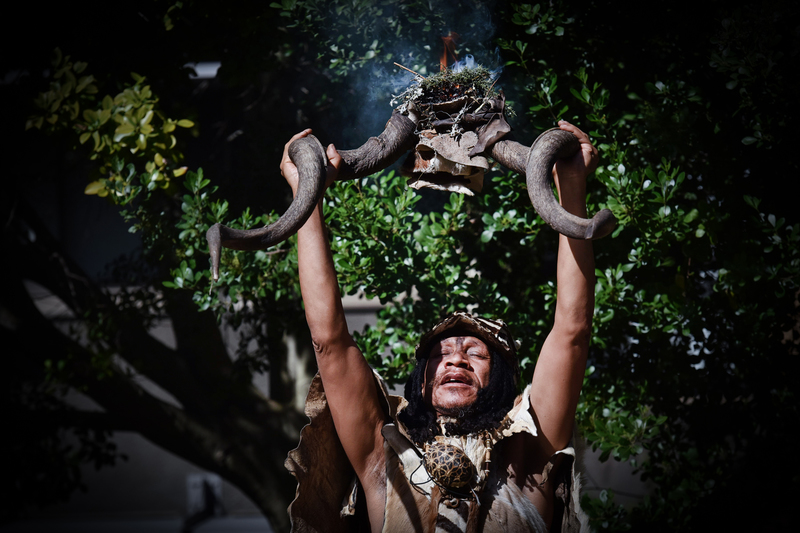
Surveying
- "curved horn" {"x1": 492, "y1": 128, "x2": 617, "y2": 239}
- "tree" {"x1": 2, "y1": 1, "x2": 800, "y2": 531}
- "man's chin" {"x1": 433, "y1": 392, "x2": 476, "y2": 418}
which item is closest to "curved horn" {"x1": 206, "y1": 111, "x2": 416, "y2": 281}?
"curved horn" {"x1": 492, "y1": 128, "x2": 617, "y2": 239}

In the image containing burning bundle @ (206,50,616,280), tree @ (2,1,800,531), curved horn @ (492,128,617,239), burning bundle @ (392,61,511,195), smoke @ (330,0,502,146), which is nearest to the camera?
curved horn @ (492,128,617,239)

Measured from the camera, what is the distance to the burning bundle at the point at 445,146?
1.87 m

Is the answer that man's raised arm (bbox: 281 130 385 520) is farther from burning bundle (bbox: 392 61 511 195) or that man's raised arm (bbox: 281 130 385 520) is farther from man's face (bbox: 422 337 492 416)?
burning bundle (bbox: 392 61 511 195)

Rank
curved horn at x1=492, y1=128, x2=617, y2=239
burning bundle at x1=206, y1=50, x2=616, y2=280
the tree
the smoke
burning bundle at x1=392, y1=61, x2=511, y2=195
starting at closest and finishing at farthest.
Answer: curved horn at x1=492, y1=128, x2=617, y2=239
burning bundle at x1=206, y1=50, x2=616, y2=280
burning bundle at x1=392, y1=61, x2=511, y2=195
the tree
the smoke

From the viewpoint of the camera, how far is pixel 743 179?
2953mm

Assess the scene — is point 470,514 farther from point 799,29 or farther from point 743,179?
point 799,29

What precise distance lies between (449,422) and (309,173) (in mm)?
890

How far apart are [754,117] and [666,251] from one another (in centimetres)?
64

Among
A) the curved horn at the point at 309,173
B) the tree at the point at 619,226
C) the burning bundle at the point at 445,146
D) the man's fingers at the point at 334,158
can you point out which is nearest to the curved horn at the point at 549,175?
the burning bundle at the point at 445,146

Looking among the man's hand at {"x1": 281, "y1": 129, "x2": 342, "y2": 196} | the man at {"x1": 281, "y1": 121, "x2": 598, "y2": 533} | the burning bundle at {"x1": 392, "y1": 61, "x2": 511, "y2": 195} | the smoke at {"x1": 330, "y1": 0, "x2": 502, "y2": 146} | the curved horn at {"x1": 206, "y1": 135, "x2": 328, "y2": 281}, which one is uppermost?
the smoke at {"x1": 330, "y1": 0, "x2": 502, "y2": 146}

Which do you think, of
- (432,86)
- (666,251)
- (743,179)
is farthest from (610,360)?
(432,86)

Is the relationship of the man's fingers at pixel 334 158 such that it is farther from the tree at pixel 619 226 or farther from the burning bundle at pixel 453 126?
the tree at pixel 619 226

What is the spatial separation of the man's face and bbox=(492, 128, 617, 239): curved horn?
0.62 m

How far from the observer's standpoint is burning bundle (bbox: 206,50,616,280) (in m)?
1.87
